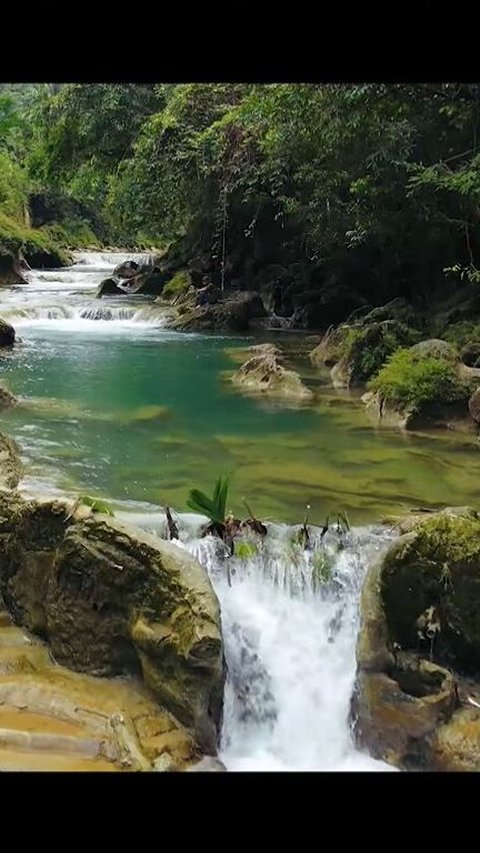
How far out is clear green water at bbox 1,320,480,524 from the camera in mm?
7066

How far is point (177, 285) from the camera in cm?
2316

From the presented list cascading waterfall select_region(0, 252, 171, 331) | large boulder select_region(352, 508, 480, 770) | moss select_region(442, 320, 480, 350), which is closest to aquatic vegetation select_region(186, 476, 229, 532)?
large boulder select_region(352, 508, 480, 770)

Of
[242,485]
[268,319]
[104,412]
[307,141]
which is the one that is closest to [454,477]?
[242,485]

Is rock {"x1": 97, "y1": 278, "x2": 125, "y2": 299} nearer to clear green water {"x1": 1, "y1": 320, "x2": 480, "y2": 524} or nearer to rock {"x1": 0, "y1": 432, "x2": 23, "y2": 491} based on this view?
clear green water {"x1": 1, "y1": 320, "x2": 480, "y2": 524}

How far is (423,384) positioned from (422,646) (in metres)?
5.54

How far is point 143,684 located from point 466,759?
6.10ft

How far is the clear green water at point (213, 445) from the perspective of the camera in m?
7.07

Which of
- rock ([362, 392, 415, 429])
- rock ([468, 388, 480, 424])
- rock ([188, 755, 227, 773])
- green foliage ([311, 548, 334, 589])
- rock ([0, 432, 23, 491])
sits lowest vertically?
rock ([188, 755, 227, 773])

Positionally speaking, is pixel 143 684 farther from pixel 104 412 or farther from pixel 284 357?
pixel 284 357

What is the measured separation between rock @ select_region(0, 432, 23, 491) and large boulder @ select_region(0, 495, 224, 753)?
4.10ft

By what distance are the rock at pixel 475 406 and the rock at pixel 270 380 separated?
235cm
